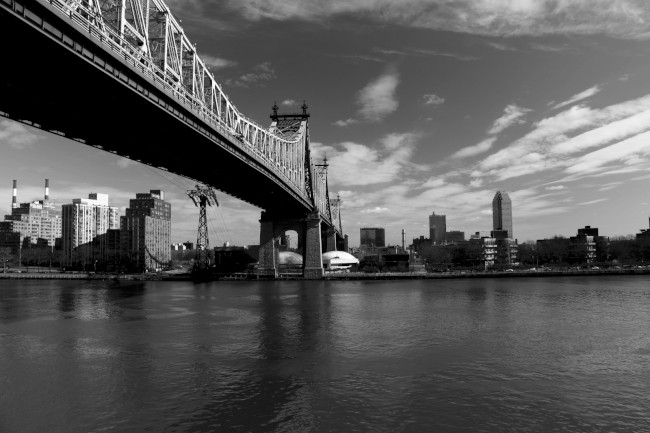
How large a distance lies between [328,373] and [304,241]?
235ft

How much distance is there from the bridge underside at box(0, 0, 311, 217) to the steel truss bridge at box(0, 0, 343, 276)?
0.06 m

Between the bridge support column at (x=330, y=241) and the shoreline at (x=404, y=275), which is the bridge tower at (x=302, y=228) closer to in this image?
the shoreline at (x=404, y=275)

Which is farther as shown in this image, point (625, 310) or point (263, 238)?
point (263, 238)

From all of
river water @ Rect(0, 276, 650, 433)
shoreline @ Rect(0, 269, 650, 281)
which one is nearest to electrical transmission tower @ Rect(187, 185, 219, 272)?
shoreline @ Rect(0, 269, 650, 281)

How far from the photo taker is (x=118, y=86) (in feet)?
90.2

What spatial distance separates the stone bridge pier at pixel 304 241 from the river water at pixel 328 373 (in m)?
50.2

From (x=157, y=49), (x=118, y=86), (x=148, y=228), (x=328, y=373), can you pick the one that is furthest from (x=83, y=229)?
(x=328, y=373)

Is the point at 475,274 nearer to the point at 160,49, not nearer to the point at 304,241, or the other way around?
the point at 304,241

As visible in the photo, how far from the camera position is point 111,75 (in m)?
26.0

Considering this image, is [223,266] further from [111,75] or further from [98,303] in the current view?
[111,75]

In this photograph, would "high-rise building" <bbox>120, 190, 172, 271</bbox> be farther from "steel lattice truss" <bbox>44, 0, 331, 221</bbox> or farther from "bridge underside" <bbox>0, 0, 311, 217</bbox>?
"bridge underside" <bbox>0, 0, 311, 217</bbox>

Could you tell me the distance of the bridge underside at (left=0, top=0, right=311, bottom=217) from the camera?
72.9ft

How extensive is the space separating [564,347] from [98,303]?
1794 inches

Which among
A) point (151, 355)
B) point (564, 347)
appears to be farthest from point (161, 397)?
point (564, 347)
